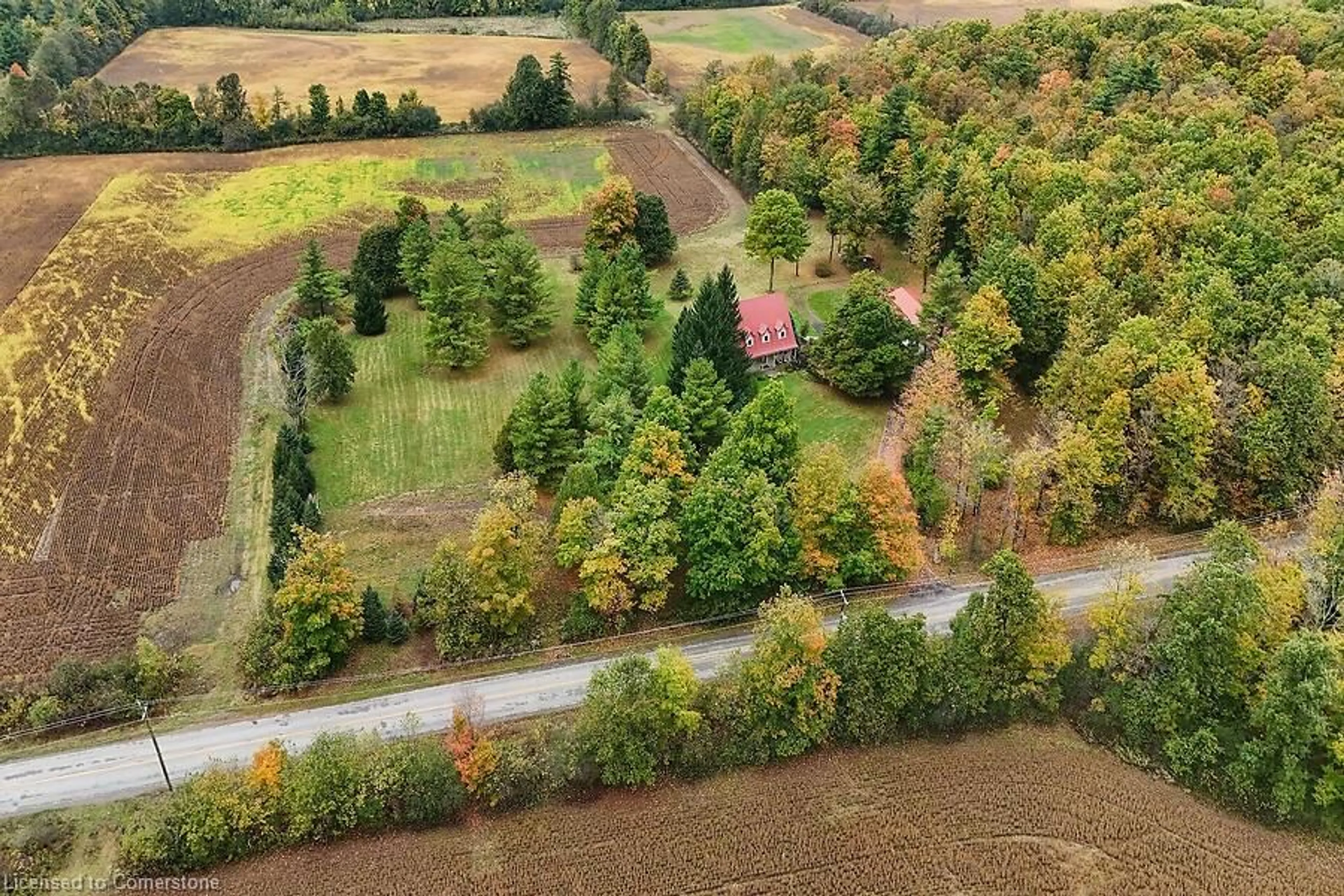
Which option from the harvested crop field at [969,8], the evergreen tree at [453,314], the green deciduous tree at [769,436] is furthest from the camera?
the harvested crop field at [969,8]

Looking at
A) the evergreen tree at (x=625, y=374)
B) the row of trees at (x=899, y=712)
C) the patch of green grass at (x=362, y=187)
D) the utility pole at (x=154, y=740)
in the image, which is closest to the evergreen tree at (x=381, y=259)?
the patch of green grass at (x=362, y=187)

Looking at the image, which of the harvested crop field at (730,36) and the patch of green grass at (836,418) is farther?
the harvested crop field at (730,36)

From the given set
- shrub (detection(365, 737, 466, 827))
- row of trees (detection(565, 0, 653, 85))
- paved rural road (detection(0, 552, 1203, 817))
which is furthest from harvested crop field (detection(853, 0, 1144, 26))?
shrub (detection(365, 737, 466, 827))

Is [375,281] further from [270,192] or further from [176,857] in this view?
[176,857]

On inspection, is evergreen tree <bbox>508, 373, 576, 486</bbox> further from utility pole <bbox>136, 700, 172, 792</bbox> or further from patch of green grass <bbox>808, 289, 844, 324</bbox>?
patch of green grass <bbox>808, 289, 844, 324</bbox>

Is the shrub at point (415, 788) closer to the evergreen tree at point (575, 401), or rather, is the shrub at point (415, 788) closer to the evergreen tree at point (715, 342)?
the evergreen tree at point (575, 401)

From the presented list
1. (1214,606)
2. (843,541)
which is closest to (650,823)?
(843,541)
